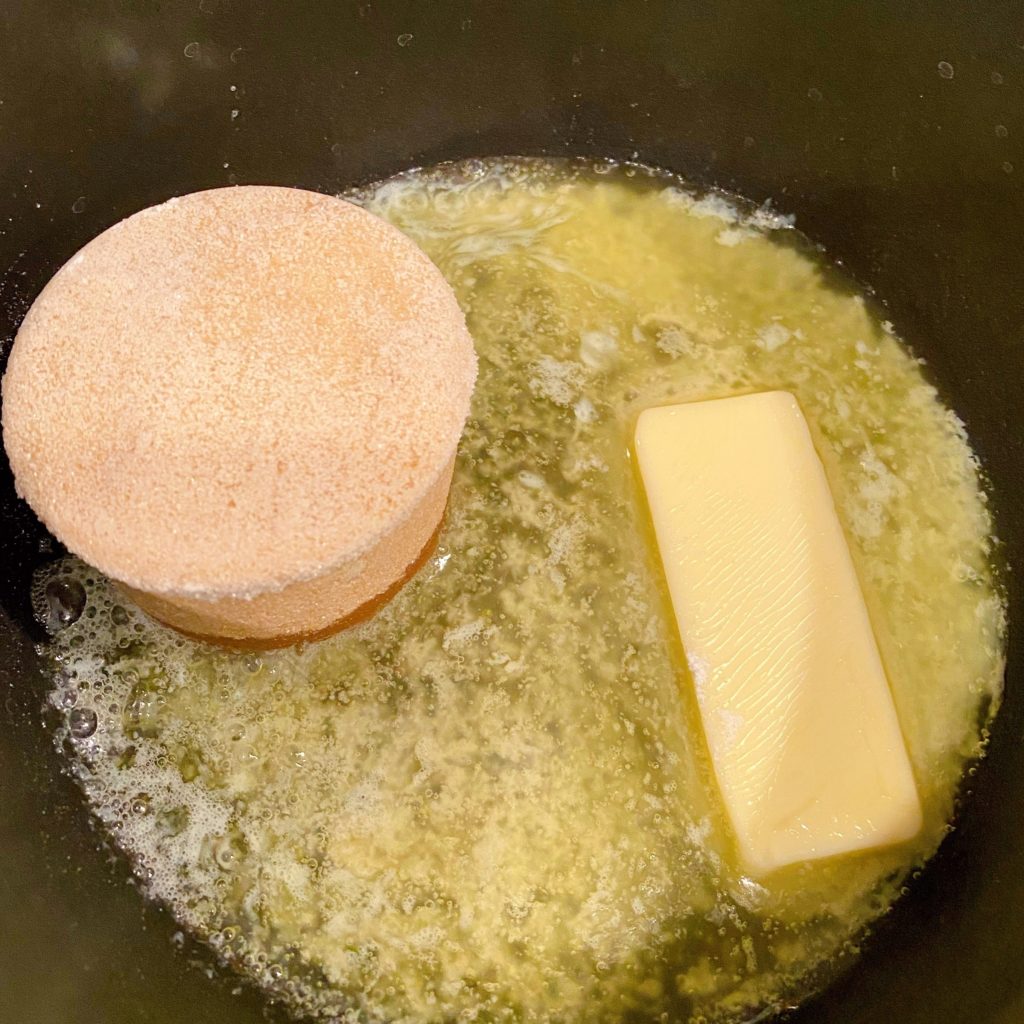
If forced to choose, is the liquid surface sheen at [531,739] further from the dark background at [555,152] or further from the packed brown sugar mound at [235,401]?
the packed brown sugar mound at [235,401]

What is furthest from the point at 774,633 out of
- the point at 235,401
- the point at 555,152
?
the point at 555,152

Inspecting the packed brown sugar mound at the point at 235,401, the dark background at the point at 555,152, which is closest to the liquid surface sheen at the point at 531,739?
the dark background at the point at 555,152

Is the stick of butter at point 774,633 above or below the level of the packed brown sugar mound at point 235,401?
below

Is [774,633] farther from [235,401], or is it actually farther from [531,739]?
[235,401]

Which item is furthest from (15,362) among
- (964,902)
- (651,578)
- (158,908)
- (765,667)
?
(964,902)

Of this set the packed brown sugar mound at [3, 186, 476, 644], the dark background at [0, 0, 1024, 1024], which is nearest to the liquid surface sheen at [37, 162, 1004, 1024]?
the dark background at [0, 0, 1024, 1024]

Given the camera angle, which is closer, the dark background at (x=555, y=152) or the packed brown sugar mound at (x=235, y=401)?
the packed brown sugar mound at (x=235, y=401)

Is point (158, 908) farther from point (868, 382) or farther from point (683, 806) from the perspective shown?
point (868, 382)
